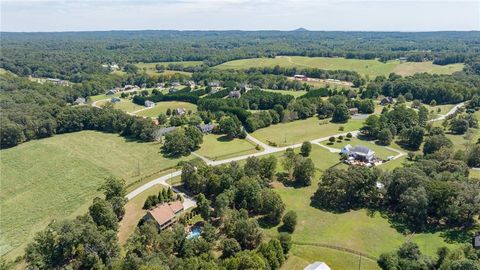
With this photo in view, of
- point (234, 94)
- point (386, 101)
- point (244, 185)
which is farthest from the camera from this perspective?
point (234, 94)

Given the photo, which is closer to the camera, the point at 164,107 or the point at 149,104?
the point at 164,107

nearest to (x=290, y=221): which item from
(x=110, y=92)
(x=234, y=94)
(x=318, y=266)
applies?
(x=318, y=266)

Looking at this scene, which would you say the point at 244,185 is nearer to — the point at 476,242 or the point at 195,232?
the point at 195,232

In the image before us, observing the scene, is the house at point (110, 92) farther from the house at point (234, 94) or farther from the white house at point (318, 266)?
the white house at point (318, 266)

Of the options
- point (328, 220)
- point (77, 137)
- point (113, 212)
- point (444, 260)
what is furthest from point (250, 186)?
point (77, 137)

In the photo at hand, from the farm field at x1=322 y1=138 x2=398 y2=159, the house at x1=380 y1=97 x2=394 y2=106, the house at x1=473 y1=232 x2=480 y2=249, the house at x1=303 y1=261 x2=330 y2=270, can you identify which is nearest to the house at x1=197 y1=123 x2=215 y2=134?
the farm field at x1=322 y1=138 x2=398 y2=159

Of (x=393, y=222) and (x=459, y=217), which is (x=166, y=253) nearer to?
(x=393, y=222)
